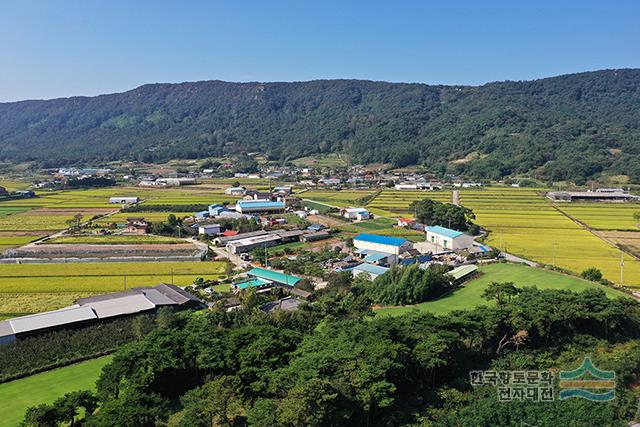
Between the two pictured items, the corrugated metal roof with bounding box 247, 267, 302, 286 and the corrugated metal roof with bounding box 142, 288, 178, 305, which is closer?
the corrugated metal roof with bounding box 142, 288, 178, 305

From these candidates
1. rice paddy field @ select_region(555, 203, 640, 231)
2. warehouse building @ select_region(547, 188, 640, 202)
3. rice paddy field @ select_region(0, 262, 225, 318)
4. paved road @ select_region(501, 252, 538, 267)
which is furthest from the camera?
warehouse building @ select_region(547, 188, 640, 202)

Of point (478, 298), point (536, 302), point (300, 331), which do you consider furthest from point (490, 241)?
point (300, 331)

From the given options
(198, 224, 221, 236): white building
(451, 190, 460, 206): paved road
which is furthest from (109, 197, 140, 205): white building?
(451, 190, 460, 206): paved road

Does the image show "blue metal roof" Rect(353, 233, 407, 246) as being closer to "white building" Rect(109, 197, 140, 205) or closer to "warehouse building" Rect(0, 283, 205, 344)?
"warehouse building" Rect(0, 283, 205, 344)

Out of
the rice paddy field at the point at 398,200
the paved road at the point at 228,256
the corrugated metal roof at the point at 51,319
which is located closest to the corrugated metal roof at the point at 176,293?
the corrugated metal roof at the point at 51,319

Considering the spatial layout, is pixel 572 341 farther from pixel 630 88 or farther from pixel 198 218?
pixel 630 88

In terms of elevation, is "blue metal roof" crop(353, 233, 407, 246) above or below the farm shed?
above

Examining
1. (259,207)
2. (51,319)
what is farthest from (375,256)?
(259,207)
